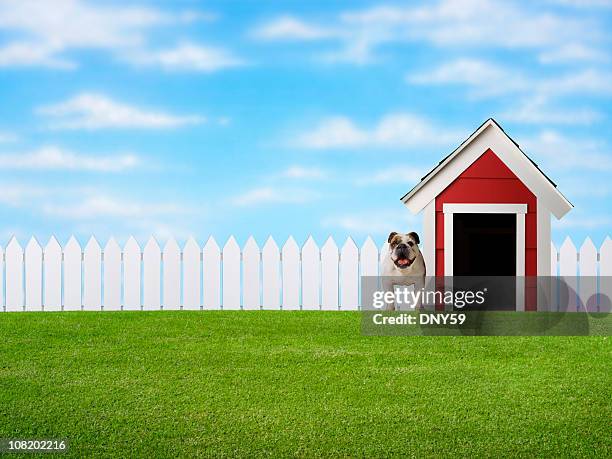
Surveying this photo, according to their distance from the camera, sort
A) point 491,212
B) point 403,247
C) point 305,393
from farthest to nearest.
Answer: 1. point 491,212
2. point 403,247
3. point 305,393

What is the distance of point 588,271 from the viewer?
12.5m

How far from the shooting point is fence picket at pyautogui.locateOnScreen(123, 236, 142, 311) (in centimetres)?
1223

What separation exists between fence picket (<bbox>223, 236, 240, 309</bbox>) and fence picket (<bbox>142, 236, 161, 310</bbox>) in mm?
1091

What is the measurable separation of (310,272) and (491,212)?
10.1 feet

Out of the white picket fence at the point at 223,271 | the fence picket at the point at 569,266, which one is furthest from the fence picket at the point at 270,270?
the fence picket at the point at 569,266

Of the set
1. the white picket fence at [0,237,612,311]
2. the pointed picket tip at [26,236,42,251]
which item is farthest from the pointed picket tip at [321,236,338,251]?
the pointed picket tip at [26,236,42,251]

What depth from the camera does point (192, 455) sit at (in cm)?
552

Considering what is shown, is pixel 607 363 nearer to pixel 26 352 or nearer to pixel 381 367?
pixel 381 367

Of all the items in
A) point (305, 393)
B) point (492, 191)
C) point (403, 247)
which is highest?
point (492, 191)

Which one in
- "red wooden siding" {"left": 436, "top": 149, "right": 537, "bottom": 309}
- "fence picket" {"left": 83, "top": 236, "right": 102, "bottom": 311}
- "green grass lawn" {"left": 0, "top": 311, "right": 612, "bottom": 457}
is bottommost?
"green grass lawn" {"left": 0, "top": 311, "right": 612, "bottom": 457}

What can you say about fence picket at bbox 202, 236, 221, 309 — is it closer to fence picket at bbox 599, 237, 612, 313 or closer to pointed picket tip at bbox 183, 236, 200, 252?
pointed picket tip at bbox 183, 236, 200, 252

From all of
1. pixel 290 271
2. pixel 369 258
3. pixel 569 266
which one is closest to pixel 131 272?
pixel 290 271

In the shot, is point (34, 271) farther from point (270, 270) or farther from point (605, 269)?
point (605, 269)

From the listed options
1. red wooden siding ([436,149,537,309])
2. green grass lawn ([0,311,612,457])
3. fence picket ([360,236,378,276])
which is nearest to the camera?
green grass lawn ([0,311,612,457])
